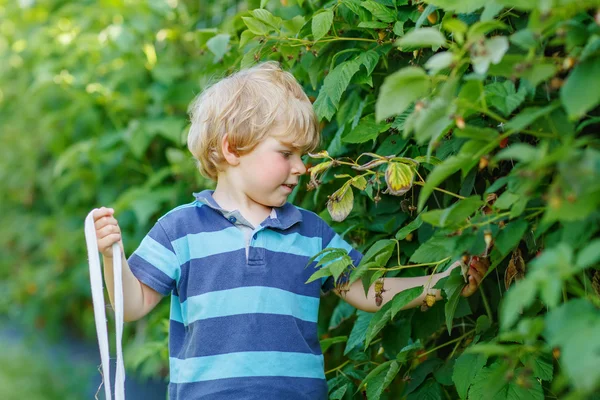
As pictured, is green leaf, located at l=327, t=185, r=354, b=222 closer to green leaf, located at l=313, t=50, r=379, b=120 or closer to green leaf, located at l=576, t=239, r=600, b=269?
green leaf, located at l=313, t=50, r=379, b=120

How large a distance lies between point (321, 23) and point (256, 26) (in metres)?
0.19

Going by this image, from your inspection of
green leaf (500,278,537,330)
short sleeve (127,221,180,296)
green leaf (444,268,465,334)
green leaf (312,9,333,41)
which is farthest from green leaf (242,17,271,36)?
green leaf (500,278,537,330)

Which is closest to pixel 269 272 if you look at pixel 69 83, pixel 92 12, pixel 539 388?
pixel 539 388

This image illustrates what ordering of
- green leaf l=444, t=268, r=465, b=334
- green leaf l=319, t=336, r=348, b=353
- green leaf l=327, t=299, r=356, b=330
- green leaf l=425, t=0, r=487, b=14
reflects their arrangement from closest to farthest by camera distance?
green leaf l=425, t=0, r=487, b=14
green leaf l=444, t=268, r=465, b=334
green leaf l=319, t=336, r=348, b=353
green leaf l=327, t=299, r=356, b=330

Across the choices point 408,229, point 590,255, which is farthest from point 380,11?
point 590,255

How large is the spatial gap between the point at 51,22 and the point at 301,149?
137 inches

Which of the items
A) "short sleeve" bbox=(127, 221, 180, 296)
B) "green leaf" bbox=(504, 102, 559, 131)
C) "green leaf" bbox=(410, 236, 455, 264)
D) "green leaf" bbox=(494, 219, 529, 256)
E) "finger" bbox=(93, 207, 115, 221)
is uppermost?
"green leaf" bbox=(504, 102, 559, 131)

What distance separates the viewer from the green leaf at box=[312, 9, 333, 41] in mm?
1766

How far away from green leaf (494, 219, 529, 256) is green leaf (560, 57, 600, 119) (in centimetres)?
27

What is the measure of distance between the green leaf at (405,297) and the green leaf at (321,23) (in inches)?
23.5

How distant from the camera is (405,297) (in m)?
1.64

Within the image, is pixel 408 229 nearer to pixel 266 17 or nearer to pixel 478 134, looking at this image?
pixel 478 134

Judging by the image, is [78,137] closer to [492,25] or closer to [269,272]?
[269,272]

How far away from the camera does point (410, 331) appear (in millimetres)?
1940
